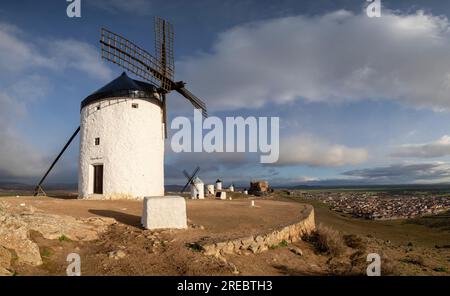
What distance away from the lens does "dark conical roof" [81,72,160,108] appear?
17.2m

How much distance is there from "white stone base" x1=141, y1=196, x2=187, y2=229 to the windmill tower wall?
8049 millimetres

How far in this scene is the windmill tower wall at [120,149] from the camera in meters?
16.5

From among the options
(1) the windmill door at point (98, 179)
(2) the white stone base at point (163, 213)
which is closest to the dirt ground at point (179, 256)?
(2) the white stone base at point (163, 213)

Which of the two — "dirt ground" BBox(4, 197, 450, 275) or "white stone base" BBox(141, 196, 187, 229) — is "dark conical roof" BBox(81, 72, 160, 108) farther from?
"white stone base" BBox(141, 196, 187, 229)

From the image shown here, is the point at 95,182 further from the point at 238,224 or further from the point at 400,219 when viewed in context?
the point at 400,219

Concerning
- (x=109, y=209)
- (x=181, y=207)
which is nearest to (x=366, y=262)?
(x=181, y=207)

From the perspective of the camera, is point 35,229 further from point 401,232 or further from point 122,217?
point 401,232

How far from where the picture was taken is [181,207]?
9.22 m

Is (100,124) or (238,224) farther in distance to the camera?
(100,124)

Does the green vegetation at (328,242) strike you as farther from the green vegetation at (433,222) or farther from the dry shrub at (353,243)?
the green vegetation at (433,222)

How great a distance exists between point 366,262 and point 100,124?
14978 millimetres

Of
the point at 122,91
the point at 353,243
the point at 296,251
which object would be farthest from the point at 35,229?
the point at 353,243

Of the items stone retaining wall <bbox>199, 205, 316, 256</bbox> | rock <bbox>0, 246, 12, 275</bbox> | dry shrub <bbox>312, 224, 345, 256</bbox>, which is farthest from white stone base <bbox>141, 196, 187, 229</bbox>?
dry shrub <bbox>312, 224, 345, 256</bbox>
